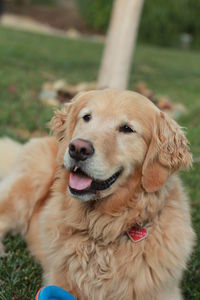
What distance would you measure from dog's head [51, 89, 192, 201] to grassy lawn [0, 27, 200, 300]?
1.04m

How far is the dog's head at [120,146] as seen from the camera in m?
3.03

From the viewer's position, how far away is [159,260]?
10.6 feet

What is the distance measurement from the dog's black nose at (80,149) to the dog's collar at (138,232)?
69 cm

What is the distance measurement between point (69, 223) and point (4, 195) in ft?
3.91

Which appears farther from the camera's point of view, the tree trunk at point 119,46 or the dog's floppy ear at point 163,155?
the tree trunk at point 119,46

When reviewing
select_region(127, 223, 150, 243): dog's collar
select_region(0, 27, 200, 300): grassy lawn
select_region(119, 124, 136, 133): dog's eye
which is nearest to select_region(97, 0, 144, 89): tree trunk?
select_region(0, 27, 200, 300): grassy lawn

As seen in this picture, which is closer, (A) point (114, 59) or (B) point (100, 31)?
(A) point (114, 59)

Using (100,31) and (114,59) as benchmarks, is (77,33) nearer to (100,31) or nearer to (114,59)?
(100,31)

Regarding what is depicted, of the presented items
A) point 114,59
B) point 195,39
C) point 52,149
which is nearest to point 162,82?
point 114,59

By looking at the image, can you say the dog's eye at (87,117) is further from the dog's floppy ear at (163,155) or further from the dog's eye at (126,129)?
the dog's floppy ear at (163,155)

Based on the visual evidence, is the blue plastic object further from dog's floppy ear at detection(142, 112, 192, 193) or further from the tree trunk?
the tree trunk

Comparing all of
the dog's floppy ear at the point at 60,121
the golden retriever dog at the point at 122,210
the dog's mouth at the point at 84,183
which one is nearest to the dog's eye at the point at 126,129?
the golden retriever dog at the point at 122,210

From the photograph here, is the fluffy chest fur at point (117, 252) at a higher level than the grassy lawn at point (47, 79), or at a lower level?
higher

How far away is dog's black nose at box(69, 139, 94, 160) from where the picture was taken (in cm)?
290
